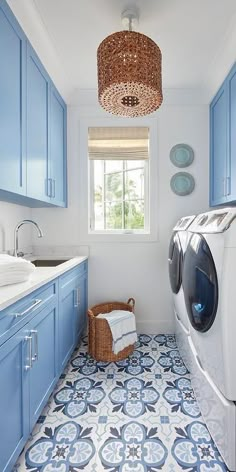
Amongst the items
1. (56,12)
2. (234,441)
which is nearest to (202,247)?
(234,441)

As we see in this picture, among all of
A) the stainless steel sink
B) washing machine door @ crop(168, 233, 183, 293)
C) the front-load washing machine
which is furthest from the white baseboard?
the front-load washing machine

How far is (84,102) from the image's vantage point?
2.46 m

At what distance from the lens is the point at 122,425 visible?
1.39m

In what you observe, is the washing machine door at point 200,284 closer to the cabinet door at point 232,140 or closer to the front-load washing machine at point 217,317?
the front-load washing machine at point 217,317

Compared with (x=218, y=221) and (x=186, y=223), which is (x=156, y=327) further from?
(x=218, y=221)

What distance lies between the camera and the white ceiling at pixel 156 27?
1473 millimetres

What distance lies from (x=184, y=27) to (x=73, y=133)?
1.27 m

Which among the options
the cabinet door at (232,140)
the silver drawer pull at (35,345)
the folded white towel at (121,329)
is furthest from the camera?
the folded white towel at (121,329)

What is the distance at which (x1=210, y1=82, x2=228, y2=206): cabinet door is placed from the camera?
204 cm

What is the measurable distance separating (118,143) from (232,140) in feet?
3.53

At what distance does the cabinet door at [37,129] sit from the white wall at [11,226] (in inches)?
13.8

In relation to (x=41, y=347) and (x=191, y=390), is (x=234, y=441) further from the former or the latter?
(x=41, y=347)

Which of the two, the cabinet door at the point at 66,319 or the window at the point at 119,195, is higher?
the window at the point at 119,195

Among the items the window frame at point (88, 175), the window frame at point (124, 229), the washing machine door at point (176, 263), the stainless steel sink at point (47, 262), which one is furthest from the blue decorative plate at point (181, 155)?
the stainless steel sink at point (47, 262)
